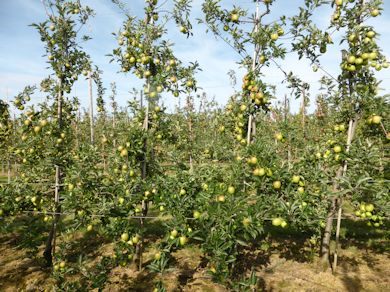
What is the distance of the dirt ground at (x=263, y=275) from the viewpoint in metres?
6.02

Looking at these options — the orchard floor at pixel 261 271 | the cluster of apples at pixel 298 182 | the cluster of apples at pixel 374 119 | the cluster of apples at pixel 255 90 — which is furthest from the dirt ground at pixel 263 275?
the cluster of apples at pixel 255 90

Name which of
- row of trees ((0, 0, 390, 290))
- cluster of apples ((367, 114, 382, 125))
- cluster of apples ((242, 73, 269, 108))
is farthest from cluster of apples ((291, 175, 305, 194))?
cluster of apples ((367, 114, 382, 125))

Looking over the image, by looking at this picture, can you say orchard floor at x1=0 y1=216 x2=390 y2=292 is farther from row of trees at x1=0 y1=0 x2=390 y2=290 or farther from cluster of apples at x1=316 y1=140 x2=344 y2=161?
cluster of apples at x1=316 y1=140 x2=344 y2=161

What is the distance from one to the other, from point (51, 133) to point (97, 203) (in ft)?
6.87

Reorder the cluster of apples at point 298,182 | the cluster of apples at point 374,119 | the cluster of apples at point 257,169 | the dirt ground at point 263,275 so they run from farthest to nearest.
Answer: the dirt ground at point 263,275, the cluster of apples at point 374,119, the cluster of apples at point 298,182, the cluster of apples at point 257,169

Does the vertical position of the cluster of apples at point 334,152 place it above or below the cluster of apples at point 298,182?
above

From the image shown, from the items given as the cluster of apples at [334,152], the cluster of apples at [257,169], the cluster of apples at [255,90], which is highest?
the cluster of apples at [255,90]

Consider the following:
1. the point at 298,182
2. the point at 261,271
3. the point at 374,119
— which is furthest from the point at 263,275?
the point at 374,119

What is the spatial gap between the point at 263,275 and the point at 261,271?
0.20 meters

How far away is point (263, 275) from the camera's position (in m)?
6.43

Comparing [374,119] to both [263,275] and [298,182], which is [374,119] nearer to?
[298,182]

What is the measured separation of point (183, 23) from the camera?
6090 mm

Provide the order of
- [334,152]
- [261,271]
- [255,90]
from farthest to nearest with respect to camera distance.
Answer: [261,271], [334,152], [255,90]

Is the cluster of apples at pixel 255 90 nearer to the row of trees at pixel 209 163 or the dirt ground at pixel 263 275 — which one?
the row of trees at pixel 209 163
